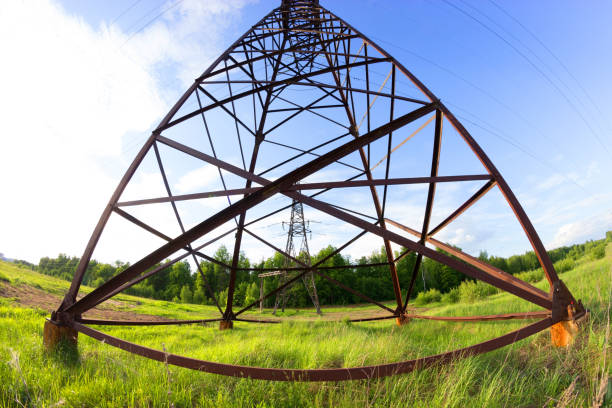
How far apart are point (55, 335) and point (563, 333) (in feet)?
22.4

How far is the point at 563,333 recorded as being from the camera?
10.8 feet

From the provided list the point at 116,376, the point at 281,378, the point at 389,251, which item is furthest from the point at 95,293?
the point at 389,251

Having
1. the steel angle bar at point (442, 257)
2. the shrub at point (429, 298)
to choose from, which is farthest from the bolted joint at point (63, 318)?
the shrub at point (429, 298)

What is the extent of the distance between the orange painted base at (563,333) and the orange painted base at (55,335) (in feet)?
21.6

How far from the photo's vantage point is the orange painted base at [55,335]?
3568 mm

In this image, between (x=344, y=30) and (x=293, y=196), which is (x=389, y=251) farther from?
(x=344, y=30)

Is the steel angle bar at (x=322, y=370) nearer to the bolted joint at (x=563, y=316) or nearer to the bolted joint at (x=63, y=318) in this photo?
the bolted joint at (x=563, y=316)

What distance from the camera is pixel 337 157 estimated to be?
3928 millimetres

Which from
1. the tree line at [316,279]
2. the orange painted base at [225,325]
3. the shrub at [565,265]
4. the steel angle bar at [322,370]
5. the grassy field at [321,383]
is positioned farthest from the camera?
the tree line at [316,279]

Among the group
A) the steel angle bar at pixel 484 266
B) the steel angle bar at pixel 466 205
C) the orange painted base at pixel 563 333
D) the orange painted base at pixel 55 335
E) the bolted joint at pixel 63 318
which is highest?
the steel angle bar at pixel 466 205

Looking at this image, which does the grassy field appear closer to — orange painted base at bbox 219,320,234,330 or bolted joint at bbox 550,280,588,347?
bolted joint at bbox 550,280,588,347

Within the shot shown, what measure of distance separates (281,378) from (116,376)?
1.79 metres

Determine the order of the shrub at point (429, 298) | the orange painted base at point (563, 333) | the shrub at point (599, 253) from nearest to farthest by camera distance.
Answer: the orange painted base at point (563, 333) < the shrub at point (599, 253) < the shrub at point (429, 298)

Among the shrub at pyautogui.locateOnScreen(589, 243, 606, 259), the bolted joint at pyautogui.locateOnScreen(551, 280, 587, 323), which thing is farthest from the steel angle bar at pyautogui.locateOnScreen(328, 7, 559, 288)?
the shrub at pyautogui.locateOnScreen(589, 243, 606, 259)
